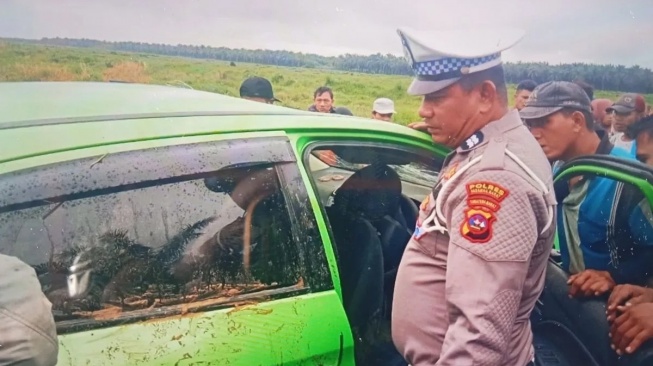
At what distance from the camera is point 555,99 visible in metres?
2.04

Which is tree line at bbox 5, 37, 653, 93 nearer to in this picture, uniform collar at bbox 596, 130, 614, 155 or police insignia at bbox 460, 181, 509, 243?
uniform collar at bbox 596, 130, 614, 155

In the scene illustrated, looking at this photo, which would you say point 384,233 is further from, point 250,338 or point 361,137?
point 250,338

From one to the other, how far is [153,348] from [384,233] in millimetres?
882

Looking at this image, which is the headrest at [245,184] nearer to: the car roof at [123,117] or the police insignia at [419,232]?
the car roof at [123,117]

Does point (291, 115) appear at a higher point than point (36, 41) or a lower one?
lower

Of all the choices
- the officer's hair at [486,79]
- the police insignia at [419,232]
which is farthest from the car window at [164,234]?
the officer's hair at [486,79]

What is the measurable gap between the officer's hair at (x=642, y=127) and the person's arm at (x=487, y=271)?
1283 millimetres

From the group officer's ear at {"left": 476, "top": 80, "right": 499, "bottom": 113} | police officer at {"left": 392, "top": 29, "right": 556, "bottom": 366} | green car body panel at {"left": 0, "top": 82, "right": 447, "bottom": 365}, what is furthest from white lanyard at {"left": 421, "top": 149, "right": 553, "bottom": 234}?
green car body panel at {"left": 0, "top": 82, "right": 447, "bottom": 365}

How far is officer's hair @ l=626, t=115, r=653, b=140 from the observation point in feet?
7.39

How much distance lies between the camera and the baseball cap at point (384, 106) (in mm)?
1884

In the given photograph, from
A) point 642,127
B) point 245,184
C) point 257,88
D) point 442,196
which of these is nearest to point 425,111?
point 442,196

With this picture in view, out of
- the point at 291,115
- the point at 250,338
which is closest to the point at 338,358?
the point at 250,338

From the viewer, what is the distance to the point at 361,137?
1791 mm

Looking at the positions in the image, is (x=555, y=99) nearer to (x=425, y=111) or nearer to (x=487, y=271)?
(x=425, y=111)
